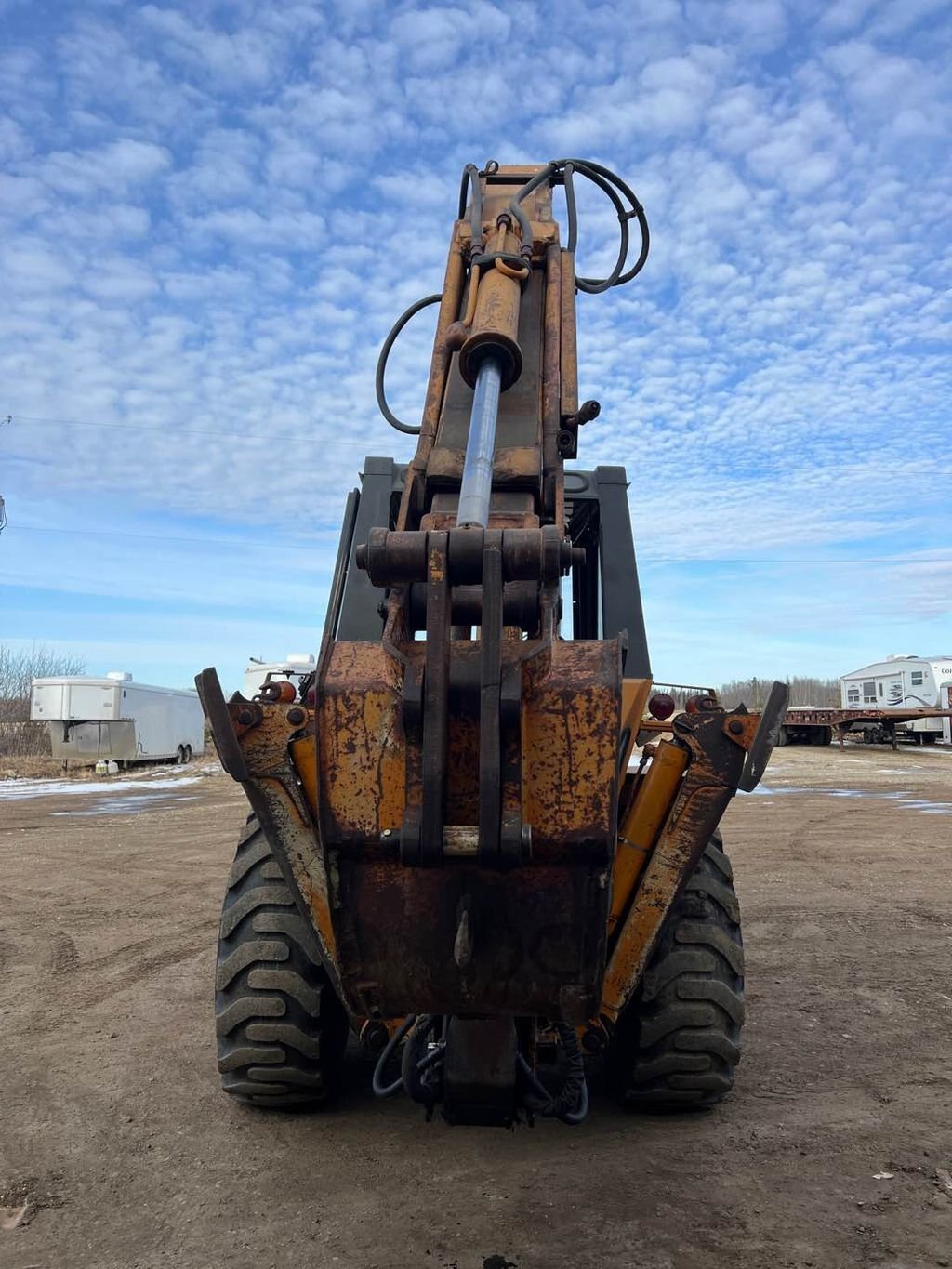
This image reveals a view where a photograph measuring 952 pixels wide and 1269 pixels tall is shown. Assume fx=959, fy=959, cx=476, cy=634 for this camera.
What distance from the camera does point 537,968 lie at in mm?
2736

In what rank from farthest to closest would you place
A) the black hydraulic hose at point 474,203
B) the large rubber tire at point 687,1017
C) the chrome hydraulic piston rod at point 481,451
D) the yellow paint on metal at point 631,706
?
the black hydraulic hose at point 474,203 → the large rubber tire at point 687,1017 → the yellow paint on metal at point 631,706 → the chrome hydraulic piston rod at point 481,451

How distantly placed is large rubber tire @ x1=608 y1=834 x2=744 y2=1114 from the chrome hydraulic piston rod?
159cm

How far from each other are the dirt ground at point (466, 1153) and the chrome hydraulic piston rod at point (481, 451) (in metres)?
2.23

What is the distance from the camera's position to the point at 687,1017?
3.60 m

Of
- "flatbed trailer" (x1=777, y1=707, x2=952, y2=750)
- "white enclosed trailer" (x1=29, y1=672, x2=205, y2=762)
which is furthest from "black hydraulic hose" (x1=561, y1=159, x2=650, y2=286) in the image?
"flatbed trailer" (x1=777, y1=707, x2=952, y2=750)

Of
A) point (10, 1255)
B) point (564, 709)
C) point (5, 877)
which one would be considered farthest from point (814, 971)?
point (5, 877)

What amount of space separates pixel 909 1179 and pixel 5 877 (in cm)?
925

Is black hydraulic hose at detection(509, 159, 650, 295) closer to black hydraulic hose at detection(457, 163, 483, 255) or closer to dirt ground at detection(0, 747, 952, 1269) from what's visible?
black hydraulic hose at detection(457, 163, 483, 255)

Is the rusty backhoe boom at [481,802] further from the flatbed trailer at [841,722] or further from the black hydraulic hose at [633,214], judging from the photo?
the flatbed trailer at [841,722]

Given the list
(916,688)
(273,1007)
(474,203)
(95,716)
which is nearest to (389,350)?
(474,203)

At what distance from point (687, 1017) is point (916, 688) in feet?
119

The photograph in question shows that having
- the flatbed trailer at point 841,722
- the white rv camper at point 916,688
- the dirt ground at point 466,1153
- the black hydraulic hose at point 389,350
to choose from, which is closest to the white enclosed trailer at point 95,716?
the flatbed trailer at point 841,722

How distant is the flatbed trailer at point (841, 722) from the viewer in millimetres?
33188

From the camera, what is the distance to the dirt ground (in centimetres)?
291
